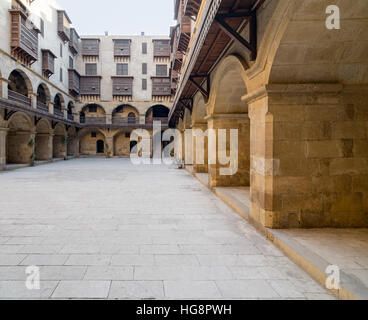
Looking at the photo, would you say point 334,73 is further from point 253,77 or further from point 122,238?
point 122,238

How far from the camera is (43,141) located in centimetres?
2186

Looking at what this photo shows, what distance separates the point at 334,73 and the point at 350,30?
77 cm

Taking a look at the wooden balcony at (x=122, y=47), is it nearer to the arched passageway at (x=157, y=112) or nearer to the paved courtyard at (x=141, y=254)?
the arched passageway at (x=157, y=112)

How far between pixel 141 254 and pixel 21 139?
19.0m

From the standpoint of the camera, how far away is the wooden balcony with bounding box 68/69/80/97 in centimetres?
2783

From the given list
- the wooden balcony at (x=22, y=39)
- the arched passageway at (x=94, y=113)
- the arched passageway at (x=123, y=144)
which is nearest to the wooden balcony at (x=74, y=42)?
the arched passageway at (x=94, y=113)

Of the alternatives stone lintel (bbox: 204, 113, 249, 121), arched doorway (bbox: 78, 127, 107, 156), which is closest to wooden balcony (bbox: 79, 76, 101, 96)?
arched doorway (bbox: 78, 127, 107, 156)

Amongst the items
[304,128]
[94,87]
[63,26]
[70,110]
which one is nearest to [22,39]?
[63,26]

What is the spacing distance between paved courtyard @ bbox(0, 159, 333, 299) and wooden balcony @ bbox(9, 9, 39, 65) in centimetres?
1466

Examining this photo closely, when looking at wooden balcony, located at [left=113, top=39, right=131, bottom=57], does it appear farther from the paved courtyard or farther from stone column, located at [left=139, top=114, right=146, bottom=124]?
the paved courtyard

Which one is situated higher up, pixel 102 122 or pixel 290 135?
pixel 102 122
